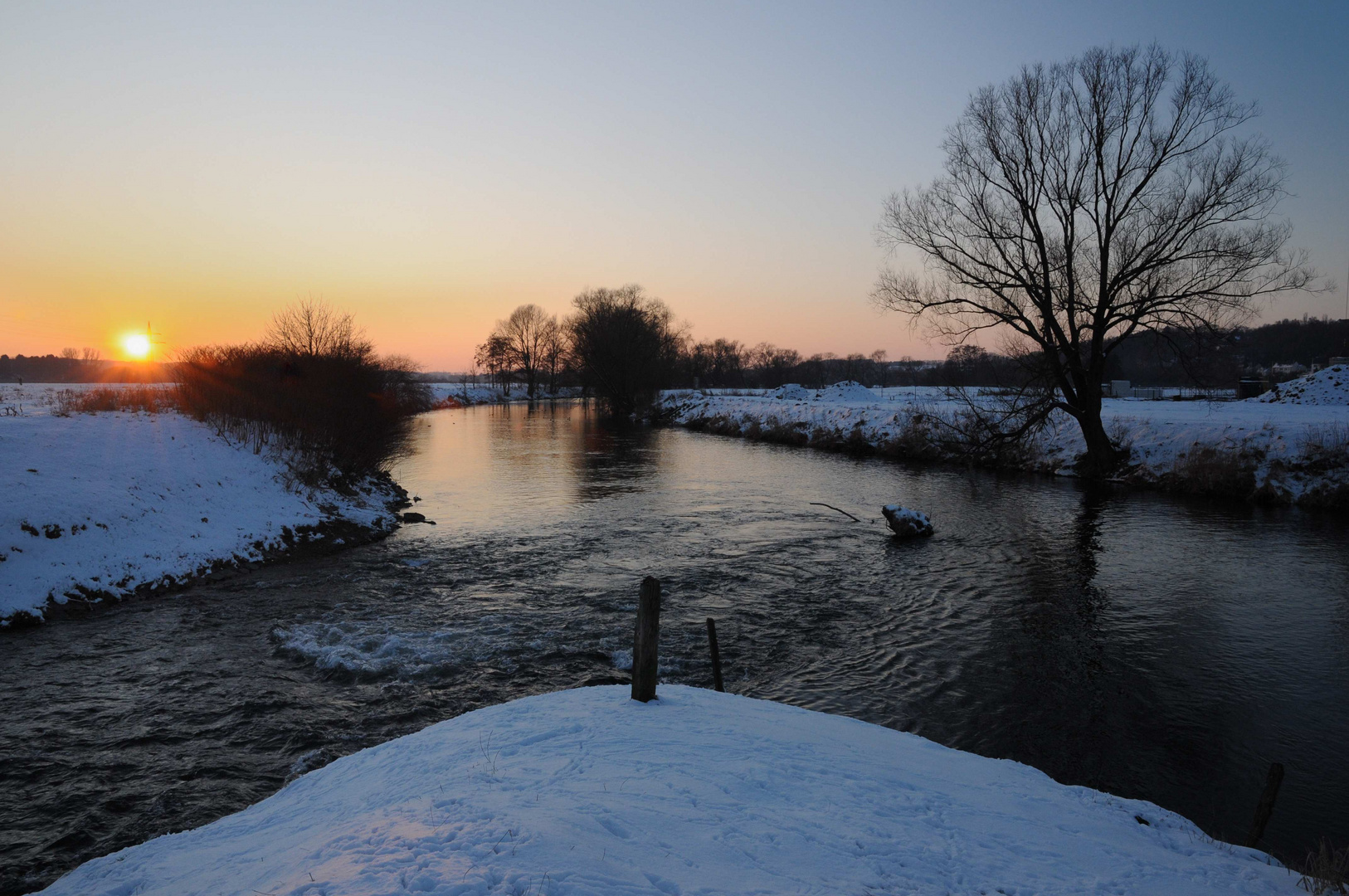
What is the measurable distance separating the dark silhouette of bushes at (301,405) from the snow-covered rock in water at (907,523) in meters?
15.3

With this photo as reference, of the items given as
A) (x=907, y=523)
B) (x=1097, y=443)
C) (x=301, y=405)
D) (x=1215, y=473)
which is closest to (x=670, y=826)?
(x=907, y=523)

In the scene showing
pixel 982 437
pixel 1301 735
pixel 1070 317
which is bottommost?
pixel 1301 735

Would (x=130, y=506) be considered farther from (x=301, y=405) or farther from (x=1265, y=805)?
(x=1265, y=805)

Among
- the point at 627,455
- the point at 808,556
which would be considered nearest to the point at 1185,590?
the point at 808,556

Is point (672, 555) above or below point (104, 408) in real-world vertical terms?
below

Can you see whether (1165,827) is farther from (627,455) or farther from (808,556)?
(627,455)

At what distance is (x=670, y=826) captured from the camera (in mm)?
4574

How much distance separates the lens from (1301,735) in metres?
7.70

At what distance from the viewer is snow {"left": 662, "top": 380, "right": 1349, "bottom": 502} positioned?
67.2 ft

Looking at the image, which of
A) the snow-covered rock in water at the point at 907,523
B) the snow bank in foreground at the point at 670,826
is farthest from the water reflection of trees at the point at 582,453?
the snow bank in foreground at the point at 670,826

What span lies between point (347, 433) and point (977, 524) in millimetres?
18203

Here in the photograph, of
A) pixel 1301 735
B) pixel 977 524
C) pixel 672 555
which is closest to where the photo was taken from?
pixel 1301 735

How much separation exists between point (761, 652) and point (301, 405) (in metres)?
17.1

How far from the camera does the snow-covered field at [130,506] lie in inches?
465
